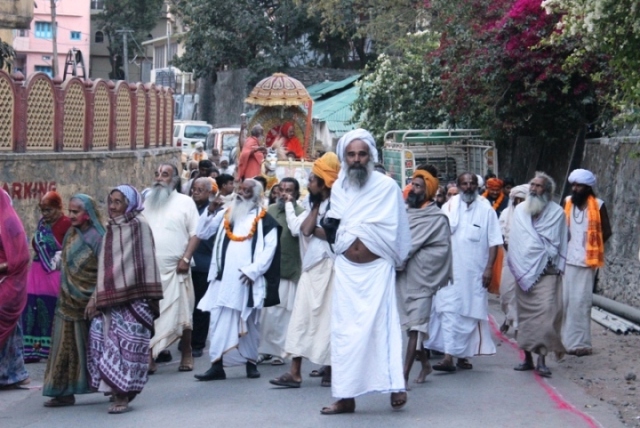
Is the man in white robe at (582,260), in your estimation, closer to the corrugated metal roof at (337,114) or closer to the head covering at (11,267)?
the head covering at (11,267)

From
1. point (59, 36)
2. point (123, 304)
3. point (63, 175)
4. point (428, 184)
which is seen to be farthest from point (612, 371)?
point (59, 36)

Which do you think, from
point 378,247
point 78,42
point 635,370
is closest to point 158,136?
point 635,370

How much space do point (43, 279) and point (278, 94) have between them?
11.5m

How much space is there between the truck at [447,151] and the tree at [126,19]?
38475 mm

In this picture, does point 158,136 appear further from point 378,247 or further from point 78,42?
point 78,42

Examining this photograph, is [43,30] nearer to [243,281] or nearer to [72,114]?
[72,114]

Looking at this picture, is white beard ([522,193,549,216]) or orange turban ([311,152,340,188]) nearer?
orange turban ([311,152,340,188])

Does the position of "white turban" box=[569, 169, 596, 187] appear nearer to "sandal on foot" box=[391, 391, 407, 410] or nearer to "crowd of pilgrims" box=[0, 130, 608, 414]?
"crowd of pilgrims" box=[0, 130, 608, 414]

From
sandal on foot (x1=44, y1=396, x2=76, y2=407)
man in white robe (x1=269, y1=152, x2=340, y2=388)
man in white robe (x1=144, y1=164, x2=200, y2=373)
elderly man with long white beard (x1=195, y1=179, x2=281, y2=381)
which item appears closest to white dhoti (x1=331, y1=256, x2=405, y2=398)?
man in white robe (x1=269, y1=152, x2=340, y2=388)

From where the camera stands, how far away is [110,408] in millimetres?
8156

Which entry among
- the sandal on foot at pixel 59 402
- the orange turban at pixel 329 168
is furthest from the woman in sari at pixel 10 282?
the orange turban at pixel 329 168

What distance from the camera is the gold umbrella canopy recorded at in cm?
2150

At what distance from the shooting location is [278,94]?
70.6 ft

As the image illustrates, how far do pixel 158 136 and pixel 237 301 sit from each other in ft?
31.8
